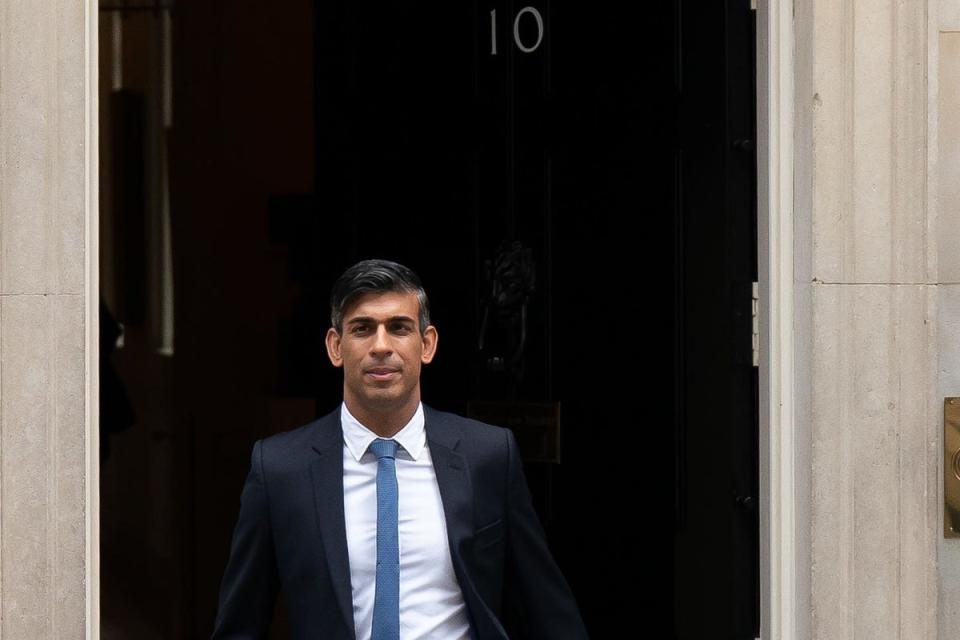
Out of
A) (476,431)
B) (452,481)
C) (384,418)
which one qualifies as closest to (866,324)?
(476,431)

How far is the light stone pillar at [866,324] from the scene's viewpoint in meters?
3.73

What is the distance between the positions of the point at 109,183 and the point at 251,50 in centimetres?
143

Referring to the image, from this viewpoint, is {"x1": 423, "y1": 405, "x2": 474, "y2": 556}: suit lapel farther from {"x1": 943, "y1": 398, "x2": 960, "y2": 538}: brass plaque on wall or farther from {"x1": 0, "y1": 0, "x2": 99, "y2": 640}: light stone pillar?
{"x1": 943, "y1": 398, "x2": 960, "y2": 538}: brass plaque on wall

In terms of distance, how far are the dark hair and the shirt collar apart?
0.63 feet

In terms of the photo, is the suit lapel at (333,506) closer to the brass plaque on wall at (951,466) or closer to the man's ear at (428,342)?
the man's ear at (428,342)

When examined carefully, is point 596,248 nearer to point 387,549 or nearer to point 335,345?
point 335,345

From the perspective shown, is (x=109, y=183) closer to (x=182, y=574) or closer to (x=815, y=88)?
(x=182, y=574)

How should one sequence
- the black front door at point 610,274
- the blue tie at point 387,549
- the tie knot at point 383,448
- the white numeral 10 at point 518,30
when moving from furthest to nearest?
the white numeral 10 at point 518,30 → the black front door at point 610,274 → the tie knot at point 383,448 → the blue tie at point 387,549

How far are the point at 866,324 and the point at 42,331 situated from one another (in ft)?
6.60

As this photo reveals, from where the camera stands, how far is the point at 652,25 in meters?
4.72

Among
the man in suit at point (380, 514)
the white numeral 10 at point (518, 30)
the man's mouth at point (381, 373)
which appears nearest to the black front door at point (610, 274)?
the white numeral 10 at point (518, 30)

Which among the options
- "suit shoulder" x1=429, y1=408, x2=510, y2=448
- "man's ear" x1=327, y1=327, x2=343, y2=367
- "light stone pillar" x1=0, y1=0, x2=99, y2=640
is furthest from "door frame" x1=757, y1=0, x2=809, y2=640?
"light stone pillar" x1=0, y1=0, x2=99, y2=640

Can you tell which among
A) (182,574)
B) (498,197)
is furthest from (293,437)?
(182,574)

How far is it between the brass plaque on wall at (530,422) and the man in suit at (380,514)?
5.11 feet
